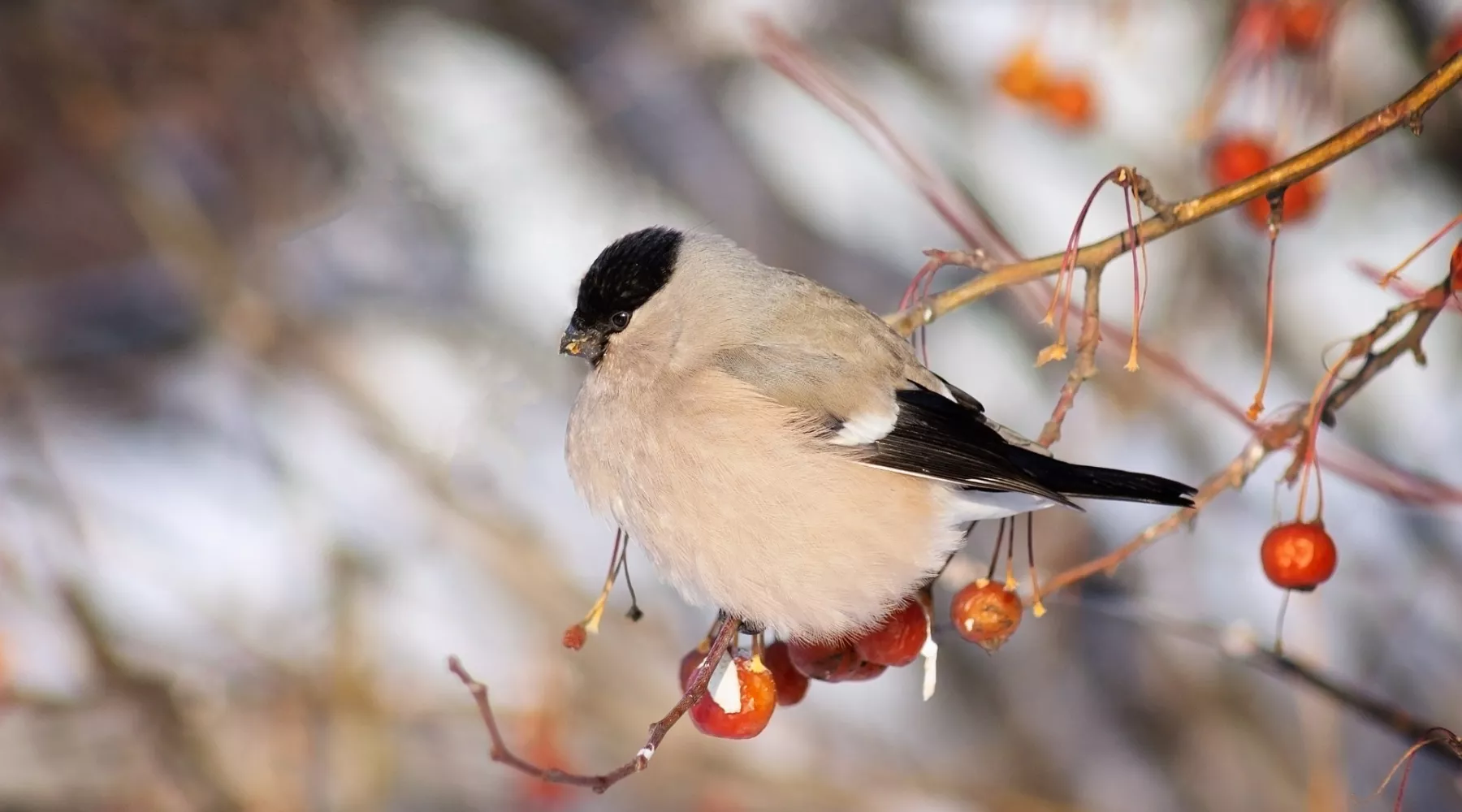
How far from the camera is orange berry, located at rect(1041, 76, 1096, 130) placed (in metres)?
2.70

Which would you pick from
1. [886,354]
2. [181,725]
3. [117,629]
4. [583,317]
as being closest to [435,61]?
[117,629]

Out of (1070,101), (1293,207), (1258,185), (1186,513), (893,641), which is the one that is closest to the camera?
(1258,185)

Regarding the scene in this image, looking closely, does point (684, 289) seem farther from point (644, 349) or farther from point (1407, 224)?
point (1407, 224)

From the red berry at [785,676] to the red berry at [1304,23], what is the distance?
158 cm

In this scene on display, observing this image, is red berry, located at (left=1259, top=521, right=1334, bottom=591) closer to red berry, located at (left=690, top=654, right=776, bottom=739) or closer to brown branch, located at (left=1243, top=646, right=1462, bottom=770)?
brown branch, located at (left=1243, top=646, right=1462, bottom=770)

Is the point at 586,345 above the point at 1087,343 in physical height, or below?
above

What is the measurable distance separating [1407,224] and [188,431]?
4480 millimetres

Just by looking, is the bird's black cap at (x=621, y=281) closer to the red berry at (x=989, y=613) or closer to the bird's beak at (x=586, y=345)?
the bird's beak at (x=586, y=345)

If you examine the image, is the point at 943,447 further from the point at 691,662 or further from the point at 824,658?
the point at 691,662

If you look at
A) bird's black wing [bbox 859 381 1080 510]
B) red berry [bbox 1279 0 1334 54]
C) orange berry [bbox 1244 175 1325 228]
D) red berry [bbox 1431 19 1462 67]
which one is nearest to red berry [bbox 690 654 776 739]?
bird's black wing [bbox 859 381 1080 510]

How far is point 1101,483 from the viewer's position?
163cm

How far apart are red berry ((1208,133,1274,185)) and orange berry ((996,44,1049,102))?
1.50ft

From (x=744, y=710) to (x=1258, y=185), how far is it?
896mm

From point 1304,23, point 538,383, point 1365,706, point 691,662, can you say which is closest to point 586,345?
point 691,662
